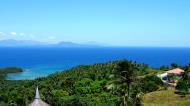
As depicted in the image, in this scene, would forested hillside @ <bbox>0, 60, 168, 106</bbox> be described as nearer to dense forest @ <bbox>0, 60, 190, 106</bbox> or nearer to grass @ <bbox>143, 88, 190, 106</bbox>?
dense forest @ <bbox>0, 60, 190, 106</bbox>

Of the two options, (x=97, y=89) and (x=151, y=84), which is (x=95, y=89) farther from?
(x=151, y=84)

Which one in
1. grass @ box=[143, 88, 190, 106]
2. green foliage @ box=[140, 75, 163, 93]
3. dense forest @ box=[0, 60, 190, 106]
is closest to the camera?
dense forest @ box=[0, 60, 190, 106]

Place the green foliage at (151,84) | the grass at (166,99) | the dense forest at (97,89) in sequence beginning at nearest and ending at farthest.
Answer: the dense forest at (97,89), the grass at (166,99), the green foliage at (151,84)

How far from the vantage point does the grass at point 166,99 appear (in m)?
60.8

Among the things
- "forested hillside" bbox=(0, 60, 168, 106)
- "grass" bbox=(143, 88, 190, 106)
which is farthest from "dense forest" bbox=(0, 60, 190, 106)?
"grass" bbox=(143, 88, 190, 106)

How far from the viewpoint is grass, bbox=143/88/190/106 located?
60847 mm

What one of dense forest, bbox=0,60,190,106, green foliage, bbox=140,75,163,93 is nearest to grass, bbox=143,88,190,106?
dense forest, bbox=0,60,190,106

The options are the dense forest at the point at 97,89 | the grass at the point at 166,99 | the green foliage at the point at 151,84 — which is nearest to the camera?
the dense forest at the point at 97,89

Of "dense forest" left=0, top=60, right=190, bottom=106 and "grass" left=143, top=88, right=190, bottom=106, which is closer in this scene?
"dense forest" left=0, top=60, right=190, bottom=106

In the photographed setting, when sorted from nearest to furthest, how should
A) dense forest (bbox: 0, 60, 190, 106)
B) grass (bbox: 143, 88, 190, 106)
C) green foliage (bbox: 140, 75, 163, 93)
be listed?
dense forest (bbox: 0, 60, 190, 106) → grass (bbox: 143, 88, 190, 106) → green foliage (bbox: 140, 75, 163, 93)

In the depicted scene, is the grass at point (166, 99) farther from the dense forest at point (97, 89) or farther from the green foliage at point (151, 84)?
the green foliage at point (151, 84)

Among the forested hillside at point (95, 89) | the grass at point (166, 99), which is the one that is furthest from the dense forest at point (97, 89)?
the grass at point (166, 99)

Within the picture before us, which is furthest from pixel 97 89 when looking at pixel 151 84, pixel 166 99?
pixel 166 99

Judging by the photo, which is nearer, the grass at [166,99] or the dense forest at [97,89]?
the dense forest at [97,89]
